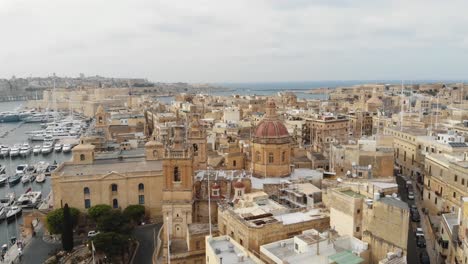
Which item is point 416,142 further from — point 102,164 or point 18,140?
point 18,140

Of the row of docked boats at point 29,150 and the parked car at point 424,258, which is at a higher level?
the parked car at point 424,258

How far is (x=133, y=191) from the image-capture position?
42250 mm

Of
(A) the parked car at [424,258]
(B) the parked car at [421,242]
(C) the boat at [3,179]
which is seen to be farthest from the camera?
(C) the boat at [3,179]

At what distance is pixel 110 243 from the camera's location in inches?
1211

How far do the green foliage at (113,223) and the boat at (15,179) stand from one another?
34493 mm

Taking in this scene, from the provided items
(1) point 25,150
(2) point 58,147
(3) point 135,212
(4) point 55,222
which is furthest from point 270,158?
(1) point 25,150

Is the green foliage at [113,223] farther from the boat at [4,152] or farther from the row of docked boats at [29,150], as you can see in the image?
the boat at [4,152]

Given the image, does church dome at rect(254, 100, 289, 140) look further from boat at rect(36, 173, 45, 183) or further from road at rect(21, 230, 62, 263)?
boat at rect(36, 173, 45, 183)

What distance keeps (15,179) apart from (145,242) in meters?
38.1

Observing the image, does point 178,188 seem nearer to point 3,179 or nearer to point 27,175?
point 27,175

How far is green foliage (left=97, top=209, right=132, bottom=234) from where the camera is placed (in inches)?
1390

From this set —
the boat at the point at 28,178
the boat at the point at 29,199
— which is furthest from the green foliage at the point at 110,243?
the boat at the point at 28,178

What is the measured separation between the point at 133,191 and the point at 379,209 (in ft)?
92.2

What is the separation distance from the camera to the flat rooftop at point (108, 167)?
141 ft
